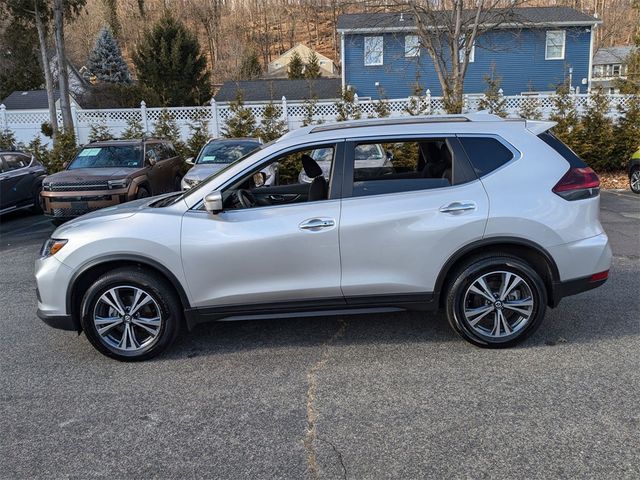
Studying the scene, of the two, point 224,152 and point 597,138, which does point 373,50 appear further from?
point 224,152

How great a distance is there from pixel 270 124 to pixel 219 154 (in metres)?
4.40

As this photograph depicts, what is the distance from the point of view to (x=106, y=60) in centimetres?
5031

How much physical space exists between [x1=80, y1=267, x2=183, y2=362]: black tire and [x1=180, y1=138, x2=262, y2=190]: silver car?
7.47m

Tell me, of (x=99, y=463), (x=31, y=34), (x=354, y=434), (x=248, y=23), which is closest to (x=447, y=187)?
(x=354, y=434)

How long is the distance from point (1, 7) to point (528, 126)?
71.3 ft

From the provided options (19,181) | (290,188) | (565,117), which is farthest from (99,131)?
(565,117)

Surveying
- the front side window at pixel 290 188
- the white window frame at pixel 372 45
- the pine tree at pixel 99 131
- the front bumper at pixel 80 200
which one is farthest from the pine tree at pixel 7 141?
the white window frame at pixel 372 45

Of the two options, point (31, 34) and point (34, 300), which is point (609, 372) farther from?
point (31, 34)

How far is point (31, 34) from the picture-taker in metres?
23.8

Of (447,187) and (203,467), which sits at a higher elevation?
(447,187)

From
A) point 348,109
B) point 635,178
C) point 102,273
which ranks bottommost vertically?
point 635,178

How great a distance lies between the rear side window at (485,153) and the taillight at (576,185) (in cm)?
45

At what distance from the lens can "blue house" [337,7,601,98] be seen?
3019 cm

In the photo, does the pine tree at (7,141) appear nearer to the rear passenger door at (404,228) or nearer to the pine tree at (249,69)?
the rear passenger door at (404,228)
